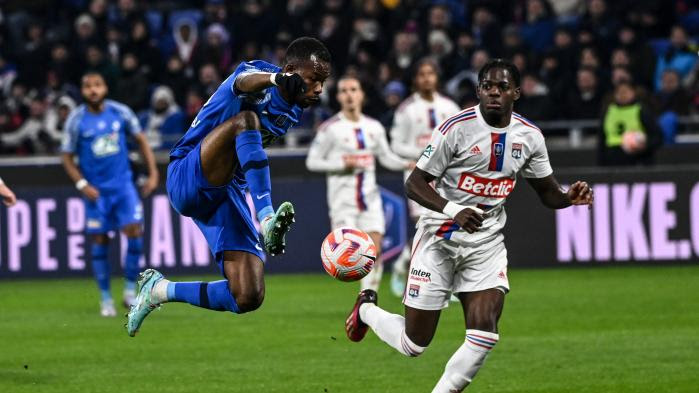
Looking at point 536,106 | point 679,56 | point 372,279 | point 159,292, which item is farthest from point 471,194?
point 679,56

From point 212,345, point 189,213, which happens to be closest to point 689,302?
point 212,345

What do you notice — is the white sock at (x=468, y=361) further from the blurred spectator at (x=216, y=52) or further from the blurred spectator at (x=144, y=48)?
the blurred spectator at (x=144, y=48)

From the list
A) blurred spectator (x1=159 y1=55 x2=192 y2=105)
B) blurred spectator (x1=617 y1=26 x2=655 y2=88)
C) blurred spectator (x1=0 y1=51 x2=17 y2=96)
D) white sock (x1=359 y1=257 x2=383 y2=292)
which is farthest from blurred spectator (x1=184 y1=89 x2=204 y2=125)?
white sock (x1=359 y1=257 x2=383 y2=292)

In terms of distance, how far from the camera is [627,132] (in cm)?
1739

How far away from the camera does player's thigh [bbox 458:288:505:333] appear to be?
25.1 ft

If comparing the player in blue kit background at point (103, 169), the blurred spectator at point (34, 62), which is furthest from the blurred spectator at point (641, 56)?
the blurred spectator at point (34, 62)

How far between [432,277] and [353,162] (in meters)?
6.19

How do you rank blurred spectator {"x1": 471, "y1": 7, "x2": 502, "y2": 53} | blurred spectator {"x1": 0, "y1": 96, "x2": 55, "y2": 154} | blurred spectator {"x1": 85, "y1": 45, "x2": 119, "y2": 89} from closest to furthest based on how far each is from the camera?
blurred spectator {"x1": 0, "y1": 96, "x2": 55, "y2": 154}, blurred spectator {"x1": 471, "y1": 7, "x2": 502, "y2": 53}, blurred spectator {"x1": 85, "y1": 45, "x2": 119, "y2": 89}

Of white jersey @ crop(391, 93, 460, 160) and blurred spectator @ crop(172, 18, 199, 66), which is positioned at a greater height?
blurred spectator @ crop(172, 18, 199, 66)

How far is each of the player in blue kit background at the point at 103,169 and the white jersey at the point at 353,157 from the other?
Result: 1961 millimetres

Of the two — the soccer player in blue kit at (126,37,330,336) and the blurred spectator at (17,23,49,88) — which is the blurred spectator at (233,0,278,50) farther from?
the soccer player in blue kit at (126,37,330,336)

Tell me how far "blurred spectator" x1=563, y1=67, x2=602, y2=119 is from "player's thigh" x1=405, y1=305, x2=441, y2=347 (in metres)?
11.9

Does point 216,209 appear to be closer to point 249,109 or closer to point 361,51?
point 249,109

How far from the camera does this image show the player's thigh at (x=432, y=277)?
26.3 feet
